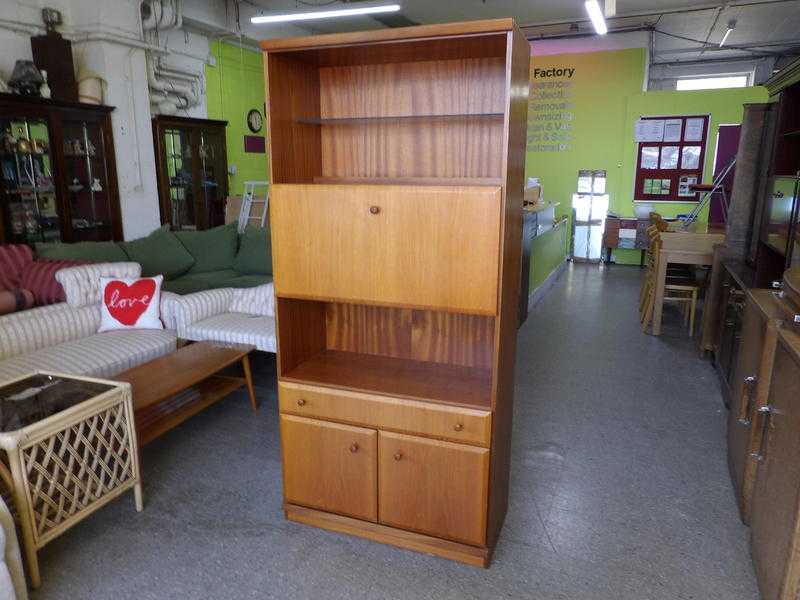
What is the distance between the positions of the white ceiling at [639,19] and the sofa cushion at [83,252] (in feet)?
13.8

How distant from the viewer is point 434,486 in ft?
6.93

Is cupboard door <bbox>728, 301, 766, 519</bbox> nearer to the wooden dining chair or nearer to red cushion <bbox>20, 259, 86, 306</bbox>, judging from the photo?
the wooden dining chair

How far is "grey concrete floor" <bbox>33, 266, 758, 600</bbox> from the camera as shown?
2018mm

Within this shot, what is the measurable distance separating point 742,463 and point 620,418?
0.96 meters

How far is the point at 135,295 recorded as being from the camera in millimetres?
3705

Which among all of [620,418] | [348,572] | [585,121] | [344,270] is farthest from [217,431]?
[585,121]

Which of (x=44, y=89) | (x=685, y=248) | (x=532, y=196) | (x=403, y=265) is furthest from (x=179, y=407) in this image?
(x=532, y=196)

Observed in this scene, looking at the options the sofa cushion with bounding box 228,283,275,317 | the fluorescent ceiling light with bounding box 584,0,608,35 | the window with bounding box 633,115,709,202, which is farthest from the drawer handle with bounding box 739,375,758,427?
the window with bounding box 633,115,709,202

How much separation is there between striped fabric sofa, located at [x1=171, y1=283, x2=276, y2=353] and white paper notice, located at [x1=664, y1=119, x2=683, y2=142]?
6755 millimetres

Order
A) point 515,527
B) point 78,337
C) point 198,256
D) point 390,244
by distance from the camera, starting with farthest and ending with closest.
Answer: point 198,256 → point 78,337 → point 515,527 → point 390,244

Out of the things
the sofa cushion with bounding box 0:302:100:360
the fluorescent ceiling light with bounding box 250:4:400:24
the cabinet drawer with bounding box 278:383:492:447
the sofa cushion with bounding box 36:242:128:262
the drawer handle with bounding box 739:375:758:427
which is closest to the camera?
the cabinet drawer with bounding box 278:383:492:447

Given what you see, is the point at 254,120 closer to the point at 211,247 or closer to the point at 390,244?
the point at 211,247

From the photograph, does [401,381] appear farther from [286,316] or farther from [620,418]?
[620,418]

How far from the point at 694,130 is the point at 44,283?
8249 millimetres
